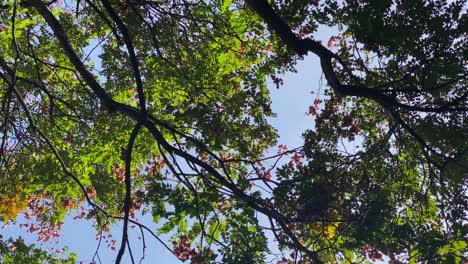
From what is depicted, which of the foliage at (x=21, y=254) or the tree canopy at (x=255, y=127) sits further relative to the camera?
the foliage at (x=21, y=254)

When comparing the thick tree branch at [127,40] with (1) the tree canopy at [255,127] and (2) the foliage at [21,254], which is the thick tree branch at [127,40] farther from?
(2) the foliage at [21,254]

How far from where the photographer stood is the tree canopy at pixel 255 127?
4.52 metres

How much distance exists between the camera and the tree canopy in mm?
4516

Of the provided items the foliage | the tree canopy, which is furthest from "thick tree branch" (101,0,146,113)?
the foliage

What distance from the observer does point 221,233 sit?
206 inches

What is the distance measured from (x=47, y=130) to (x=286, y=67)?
4177mm

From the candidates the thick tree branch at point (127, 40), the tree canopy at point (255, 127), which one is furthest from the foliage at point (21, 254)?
the thick tree branch at point (127, 40)

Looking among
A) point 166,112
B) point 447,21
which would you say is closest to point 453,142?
point 447,21

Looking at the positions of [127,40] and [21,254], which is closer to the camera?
[127,40]

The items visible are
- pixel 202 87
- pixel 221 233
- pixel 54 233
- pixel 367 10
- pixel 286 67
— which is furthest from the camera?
pixel 54 233

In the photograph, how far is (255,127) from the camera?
22.6ft

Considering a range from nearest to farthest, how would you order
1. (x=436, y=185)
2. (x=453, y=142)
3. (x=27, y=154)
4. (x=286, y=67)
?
→ (x=453, y=142), (x=436, y=185), (x=286, y=67), (x=27, y=154)

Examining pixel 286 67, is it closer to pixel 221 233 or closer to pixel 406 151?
pixel 406 151

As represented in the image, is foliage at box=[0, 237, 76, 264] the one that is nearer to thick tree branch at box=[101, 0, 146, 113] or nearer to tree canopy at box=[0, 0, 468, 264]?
tree canopy at box=[0, 0, 468, 264]
